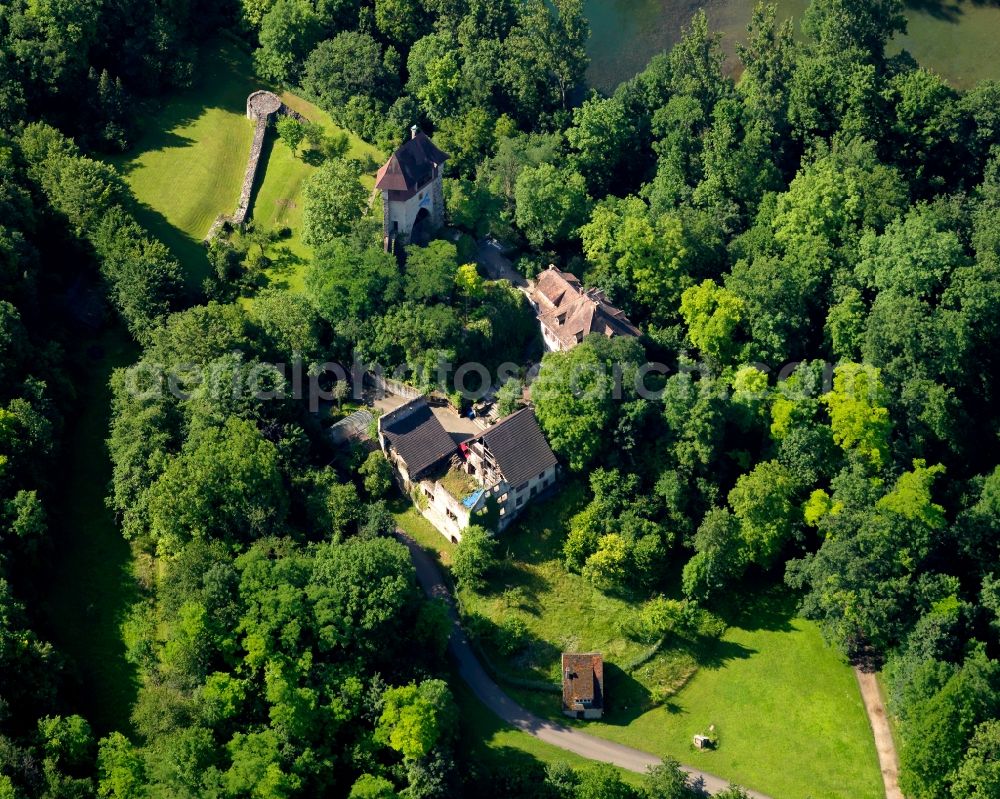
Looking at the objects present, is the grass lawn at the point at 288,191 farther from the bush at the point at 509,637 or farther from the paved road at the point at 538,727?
the bush at the point at 509,637

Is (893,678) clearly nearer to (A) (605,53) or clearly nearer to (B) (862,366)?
(B) (862,366)

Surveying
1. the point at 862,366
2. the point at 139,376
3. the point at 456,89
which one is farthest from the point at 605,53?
the point at 139,376

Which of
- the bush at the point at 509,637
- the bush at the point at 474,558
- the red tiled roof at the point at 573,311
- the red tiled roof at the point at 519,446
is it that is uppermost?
the red tiled roof at the point at 573,311

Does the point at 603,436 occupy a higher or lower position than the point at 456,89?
lower

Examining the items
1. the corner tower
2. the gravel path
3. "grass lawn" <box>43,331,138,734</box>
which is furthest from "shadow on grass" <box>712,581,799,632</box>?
"grass lawn" <box>43,331,138,734</box>

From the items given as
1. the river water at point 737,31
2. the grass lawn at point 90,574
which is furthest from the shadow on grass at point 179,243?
the river water at point 737,31

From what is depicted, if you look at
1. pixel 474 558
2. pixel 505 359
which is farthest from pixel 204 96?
pixel 474 558
